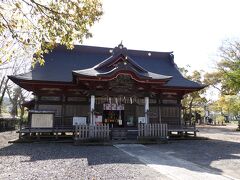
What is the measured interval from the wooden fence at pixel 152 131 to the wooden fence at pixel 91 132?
243 centimetres

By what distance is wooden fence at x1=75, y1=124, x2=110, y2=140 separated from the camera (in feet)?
52.2

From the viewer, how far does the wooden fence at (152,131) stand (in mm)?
17109

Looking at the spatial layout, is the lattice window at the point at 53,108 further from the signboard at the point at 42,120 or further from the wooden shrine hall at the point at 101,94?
the signboard at the point at 42,120

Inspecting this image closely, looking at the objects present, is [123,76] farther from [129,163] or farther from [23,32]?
[23,32]

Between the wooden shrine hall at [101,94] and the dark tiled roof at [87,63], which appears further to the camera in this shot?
the dark tiled roof at [87,63]

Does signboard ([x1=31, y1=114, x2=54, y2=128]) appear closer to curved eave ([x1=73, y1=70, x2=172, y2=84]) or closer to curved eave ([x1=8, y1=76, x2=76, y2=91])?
curved eave ([x1=8, y1=76, x2=76, y2=91])

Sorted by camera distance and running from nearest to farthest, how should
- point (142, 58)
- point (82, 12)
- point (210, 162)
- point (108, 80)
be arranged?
point (82, 12)
point (210, 162)
point (108, 80)
point (142, 58)

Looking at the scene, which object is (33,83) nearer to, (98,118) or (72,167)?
(98,118)

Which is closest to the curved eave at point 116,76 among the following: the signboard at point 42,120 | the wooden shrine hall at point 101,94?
the wooden shrine hall at point 101,94

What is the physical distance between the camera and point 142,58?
26703mm

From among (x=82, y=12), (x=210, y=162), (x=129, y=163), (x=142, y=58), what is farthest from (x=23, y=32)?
(x=142, y=58)

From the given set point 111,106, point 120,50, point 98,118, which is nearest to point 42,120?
point 98,118

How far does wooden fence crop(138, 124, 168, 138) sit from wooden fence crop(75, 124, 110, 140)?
7.97 feet

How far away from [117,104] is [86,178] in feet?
43.5
